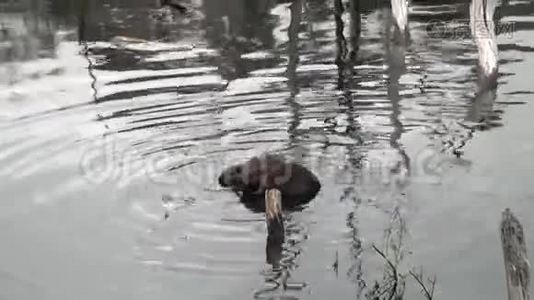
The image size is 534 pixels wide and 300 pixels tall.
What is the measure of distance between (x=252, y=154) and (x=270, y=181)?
1387mm

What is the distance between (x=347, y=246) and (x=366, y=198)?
1222 millimetres

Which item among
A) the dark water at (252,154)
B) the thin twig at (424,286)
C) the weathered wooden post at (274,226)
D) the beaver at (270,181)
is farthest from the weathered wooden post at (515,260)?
the beaver at (270,181)

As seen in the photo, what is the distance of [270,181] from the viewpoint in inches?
391

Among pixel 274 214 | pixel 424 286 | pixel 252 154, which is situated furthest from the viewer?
pixel 252 154

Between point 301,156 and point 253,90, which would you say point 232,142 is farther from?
point 253,90

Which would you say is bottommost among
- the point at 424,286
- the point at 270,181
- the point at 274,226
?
the point at 424,286

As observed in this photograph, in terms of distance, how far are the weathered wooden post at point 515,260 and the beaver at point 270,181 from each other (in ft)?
12.4

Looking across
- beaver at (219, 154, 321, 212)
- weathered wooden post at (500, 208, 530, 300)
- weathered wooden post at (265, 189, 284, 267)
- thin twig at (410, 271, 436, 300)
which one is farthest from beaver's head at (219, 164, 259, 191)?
weathered wooden post at (500, 208, 530, 300)

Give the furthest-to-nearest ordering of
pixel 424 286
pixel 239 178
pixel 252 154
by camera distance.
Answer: pixel 252 154 → pixel 239 178 → pixel 424 286

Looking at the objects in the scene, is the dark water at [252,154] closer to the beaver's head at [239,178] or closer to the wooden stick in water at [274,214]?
the beaver's head at [239,178]

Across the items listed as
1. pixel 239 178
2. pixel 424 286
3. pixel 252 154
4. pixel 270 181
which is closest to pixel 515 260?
pixel 424 286

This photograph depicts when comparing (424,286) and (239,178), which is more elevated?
(239,178)

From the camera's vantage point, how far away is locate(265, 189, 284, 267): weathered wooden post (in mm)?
8523

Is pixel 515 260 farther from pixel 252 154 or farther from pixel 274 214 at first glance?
pixel 252 154
